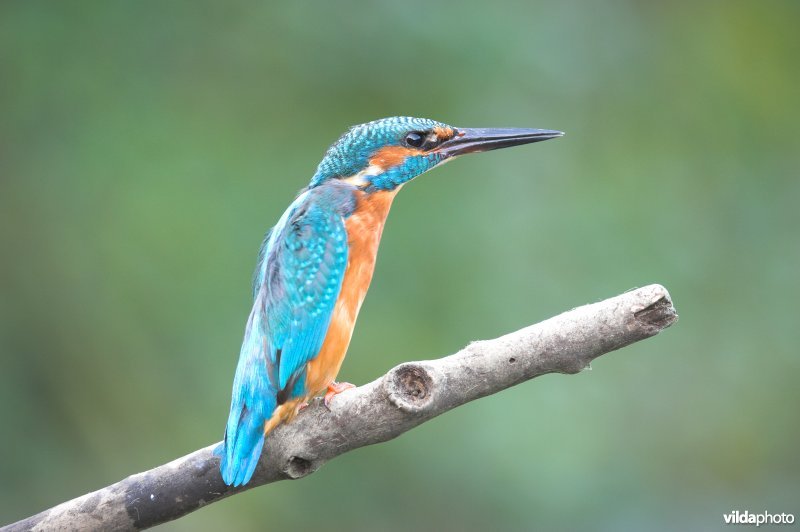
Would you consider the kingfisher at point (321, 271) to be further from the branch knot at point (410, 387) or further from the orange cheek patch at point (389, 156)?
the branch knot at point (410, 387)

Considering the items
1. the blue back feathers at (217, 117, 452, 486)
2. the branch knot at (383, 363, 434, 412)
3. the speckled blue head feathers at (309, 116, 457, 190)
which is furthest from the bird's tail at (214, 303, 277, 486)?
the speckled blue head feathers at (309, 116, 457, 190)

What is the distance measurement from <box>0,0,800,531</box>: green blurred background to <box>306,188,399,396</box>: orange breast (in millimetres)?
1356

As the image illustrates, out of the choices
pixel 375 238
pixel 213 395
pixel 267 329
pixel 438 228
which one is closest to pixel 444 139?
pixel 375 238

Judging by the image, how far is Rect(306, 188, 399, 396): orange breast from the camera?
2633 mm

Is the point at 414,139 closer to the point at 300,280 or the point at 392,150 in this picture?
the point at 392,150

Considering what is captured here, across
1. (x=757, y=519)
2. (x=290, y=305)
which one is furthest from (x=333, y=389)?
(x=757, y=519)

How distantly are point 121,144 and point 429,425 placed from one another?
191cm

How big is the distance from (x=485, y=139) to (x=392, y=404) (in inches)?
42.8

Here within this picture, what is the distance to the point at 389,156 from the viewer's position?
296cm

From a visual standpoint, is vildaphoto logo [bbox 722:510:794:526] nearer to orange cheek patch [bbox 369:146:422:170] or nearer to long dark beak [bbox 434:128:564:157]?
long dark beak [bbox 434:128:564:157]

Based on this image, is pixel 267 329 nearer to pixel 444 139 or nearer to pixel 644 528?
pixel 444 139

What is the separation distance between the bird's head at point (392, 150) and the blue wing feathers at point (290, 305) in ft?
0.32

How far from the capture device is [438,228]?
4.52 m

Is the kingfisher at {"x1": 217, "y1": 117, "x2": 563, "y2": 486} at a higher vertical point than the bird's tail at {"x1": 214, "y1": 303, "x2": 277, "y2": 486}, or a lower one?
higher
